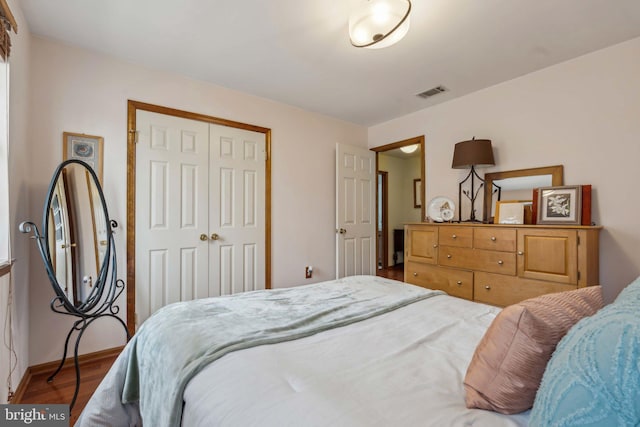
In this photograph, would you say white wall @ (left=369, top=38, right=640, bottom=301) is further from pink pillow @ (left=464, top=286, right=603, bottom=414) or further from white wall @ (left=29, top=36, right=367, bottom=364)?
pink pillow @ (left=464, top=286, right=603, bottom=414)

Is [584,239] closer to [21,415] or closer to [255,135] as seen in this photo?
[255,135]

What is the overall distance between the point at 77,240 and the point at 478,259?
3.15 meters

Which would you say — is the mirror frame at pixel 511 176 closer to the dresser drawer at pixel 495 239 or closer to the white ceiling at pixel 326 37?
the dresser drawer at pixel 495 239

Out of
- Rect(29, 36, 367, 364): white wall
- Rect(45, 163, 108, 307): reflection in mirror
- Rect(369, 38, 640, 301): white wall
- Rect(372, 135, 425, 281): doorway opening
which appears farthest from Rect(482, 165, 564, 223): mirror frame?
Rect(45, 163, 108, 307): reflection in mirror

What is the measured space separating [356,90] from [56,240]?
9.33ft

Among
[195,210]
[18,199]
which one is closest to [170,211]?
[195,210]

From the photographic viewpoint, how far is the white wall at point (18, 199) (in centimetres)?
167

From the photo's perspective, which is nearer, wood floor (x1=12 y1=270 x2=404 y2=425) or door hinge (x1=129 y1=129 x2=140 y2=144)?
wood floor (x1=12 y1=270 x2=404 y2=425)

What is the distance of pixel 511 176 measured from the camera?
2.82 m

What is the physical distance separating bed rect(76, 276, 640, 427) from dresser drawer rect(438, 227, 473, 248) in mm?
1259

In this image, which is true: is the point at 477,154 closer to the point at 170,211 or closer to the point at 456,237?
the point at 456,237

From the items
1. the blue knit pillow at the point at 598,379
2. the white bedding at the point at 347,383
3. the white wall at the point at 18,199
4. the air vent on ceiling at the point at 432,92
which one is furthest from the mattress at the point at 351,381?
the air vent on ceiling at the point at 432,92

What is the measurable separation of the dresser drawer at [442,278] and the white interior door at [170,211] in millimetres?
2143

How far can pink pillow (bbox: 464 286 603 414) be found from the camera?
68 centimetres
